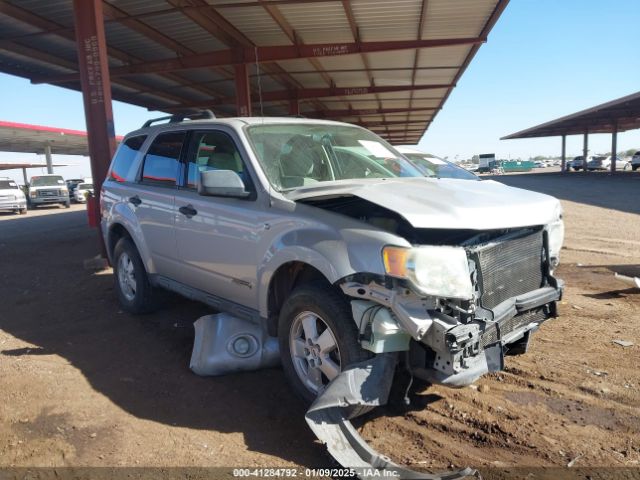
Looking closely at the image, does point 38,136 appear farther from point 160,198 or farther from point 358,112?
point 160,198

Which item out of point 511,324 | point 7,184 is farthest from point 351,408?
point 7,184

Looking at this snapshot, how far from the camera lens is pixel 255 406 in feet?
11.8

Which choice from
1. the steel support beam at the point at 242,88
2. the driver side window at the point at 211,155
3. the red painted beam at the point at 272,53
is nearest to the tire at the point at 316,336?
the driver side window at the point at 211,155

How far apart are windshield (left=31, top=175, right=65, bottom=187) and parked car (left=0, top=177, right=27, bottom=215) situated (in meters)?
3.76

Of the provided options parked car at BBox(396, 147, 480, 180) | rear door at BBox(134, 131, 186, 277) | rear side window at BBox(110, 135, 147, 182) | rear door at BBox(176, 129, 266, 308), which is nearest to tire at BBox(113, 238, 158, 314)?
rear door at BBox(134, 131, 186, 277)

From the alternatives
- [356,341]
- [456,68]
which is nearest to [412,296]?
[356,341]

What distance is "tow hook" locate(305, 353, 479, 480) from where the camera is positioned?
2723mm

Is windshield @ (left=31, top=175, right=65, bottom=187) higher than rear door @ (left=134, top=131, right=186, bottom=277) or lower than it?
lower

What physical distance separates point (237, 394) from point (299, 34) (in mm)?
11120

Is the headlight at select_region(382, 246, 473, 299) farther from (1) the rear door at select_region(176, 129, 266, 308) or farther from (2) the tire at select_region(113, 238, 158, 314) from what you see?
(2) the tire at select_region(113, 238, 158, 314)

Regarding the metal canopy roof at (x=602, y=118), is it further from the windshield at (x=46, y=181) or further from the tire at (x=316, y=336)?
the windshield at (x=46, y=181)

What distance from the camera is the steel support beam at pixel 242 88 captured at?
14660mm

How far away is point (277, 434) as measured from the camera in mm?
3223

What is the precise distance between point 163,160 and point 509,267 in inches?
135
